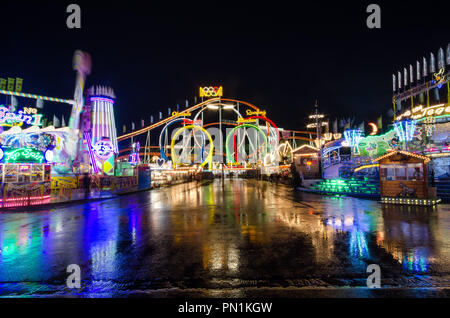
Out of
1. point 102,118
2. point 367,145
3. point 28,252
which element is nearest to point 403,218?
point 28,252

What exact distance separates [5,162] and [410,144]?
116 ft

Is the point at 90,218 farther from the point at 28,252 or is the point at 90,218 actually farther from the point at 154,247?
the point at 154,247

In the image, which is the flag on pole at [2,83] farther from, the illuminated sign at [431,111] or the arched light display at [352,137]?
the illuminated sign at [431,111]

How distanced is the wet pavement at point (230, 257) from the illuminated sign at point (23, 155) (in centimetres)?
1118

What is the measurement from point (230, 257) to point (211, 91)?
70.7 m

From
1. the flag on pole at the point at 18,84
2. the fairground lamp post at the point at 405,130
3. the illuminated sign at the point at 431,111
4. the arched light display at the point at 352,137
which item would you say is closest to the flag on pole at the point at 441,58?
the illuminated sign at the point at 431,111

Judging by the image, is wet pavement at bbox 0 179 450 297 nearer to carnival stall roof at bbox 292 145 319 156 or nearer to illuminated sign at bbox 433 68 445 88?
carnival stall roof at bbox 292 145 319 156

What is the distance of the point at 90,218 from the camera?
9477 mm

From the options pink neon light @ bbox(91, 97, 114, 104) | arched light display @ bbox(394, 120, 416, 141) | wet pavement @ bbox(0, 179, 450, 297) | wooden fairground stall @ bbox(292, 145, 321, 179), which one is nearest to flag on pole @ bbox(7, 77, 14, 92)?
pink neon light @ bbox(91, 97, 114, 104)

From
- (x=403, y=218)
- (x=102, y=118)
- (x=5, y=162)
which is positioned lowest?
A: (x=403, y=218)

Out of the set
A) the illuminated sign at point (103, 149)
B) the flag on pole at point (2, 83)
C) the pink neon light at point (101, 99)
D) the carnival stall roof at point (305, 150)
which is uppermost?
the flag on pole at point (2, 83)

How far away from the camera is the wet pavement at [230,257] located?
347 centimetres

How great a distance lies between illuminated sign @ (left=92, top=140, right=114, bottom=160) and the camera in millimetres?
29311
